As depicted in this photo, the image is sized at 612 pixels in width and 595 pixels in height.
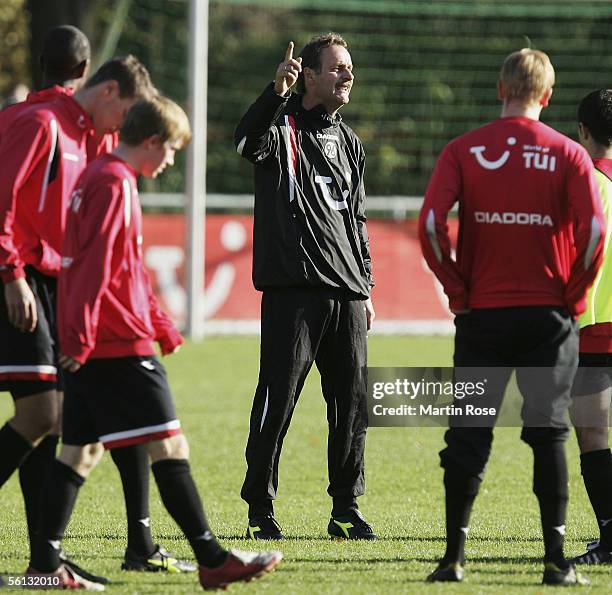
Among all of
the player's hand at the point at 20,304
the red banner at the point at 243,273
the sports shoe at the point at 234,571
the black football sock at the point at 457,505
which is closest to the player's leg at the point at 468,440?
the black football sock at the point at 457,505

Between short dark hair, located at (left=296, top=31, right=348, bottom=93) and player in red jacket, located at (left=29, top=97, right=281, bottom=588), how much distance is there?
1.80 m

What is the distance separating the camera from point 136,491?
18.5 ft

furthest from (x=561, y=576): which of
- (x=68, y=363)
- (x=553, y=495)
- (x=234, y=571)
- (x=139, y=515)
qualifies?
(x=68, y=363)

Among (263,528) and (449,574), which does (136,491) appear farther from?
(449,574)

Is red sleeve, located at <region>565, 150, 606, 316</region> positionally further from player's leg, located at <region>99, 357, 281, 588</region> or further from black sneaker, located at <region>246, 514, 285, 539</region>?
black sneaker, located at <region>246, 514, 285, 539</region>

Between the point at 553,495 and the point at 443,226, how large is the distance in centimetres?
116

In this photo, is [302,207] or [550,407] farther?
[302,207]

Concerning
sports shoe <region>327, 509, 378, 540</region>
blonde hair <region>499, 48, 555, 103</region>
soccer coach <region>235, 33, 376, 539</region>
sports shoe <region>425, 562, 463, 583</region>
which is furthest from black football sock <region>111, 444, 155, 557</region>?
blonde hair <region>499, 48, 555, 103</region>

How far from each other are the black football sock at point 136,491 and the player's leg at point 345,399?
1.39 m

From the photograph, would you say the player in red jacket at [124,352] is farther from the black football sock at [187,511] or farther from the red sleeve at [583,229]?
the red sleeve at [583,229]

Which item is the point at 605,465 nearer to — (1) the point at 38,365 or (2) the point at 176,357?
(1) the point at 38,365

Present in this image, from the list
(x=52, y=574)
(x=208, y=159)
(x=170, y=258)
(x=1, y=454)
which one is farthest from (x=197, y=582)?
(x=208, y=159)

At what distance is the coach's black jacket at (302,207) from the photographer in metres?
6.68

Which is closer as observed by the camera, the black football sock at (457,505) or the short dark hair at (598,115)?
the black football sock at (457,505)
